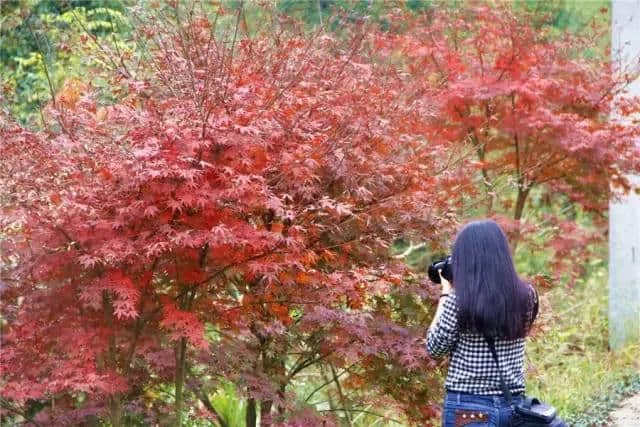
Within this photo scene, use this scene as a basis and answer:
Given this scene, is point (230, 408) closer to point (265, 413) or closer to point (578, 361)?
point (265, 413)

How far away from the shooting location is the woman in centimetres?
334

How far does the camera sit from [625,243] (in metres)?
9.15

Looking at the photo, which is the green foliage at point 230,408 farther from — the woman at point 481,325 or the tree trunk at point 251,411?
the woman at point 481,325

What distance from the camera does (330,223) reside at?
484 centimetres

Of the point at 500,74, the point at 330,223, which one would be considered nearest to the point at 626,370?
the point at 500,74

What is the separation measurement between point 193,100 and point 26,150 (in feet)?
2.67

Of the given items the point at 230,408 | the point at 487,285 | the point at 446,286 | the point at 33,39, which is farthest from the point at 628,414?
the point at 33,39

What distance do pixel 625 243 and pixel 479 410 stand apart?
6277 millimetres

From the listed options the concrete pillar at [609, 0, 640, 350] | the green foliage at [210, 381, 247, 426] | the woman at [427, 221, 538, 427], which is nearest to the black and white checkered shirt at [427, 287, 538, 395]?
the woman at [427, 221, 538, 427]

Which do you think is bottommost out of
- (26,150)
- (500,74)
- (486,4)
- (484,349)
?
(484,349)

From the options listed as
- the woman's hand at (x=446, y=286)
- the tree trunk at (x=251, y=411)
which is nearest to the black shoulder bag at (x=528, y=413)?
the woman's hand at (x=446, y=286)

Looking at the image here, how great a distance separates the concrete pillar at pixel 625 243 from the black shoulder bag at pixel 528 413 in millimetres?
5816

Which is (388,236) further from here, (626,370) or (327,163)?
(626,370)

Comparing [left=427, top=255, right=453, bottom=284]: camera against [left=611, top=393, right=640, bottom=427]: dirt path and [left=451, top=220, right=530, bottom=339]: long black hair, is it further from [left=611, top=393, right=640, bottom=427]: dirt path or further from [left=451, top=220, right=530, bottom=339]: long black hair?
[left=611, top=393, right=640, bottom=427]: dirt path
